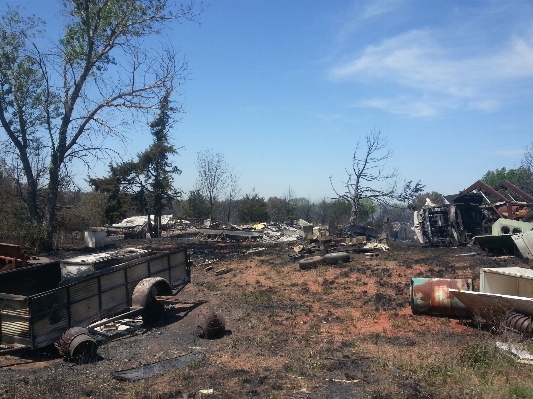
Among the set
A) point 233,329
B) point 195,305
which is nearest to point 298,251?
point 195,305

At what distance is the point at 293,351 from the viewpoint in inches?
295

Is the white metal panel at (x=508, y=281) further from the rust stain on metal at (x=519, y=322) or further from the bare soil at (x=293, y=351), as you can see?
the rust stain on metal at (x=519, y=322)

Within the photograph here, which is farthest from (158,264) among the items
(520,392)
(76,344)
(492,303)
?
(520,392)

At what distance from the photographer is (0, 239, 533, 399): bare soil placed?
562 cm

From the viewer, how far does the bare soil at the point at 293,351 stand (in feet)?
18.5

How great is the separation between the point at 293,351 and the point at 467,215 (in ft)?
62.2

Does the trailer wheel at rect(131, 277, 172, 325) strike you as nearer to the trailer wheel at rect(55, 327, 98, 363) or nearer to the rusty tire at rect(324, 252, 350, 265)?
the trailer wheel at rect(55, 327, 98, 363)

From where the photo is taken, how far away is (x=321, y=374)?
6137 millimetres

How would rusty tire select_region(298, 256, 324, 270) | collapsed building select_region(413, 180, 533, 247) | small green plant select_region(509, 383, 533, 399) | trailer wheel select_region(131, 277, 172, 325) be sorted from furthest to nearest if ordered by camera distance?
collapsed building select_region(413, 180, 533, 247)
rusty tire select_region(298, 256, 324, 270)
trailer wheel select_region(131, 277, 172, 325)
small green plant select_region(509, 383, 533, 399)

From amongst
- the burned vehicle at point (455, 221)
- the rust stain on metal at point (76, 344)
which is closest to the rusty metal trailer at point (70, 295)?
the rust stain on metal at point (76, 344)

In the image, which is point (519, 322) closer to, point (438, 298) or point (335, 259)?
point (438, 298)

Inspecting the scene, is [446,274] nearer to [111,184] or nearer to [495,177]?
[111,184]

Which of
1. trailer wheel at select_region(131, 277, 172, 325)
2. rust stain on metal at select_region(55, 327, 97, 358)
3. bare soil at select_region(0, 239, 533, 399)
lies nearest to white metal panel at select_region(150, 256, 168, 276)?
trailer wheel at select_region(131, 277, 172, 325)

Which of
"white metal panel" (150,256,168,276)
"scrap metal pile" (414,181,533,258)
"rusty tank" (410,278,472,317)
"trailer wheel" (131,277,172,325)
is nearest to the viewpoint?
"rusty tank" (410,278,472,317)
